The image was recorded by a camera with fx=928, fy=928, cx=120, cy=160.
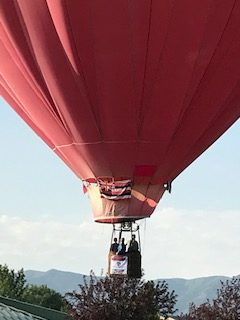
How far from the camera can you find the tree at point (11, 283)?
222ft

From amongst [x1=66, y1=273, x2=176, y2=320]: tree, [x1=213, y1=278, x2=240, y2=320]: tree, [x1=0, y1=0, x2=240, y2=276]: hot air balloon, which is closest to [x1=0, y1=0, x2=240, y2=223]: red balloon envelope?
[x1=0, y1=0, x2=240, y2=276]: hot air balloon

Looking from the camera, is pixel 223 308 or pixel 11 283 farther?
pixel 11 283

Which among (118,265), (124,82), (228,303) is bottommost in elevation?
(118,265)

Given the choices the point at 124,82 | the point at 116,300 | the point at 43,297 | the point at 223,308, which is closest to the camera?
the point at 124,82

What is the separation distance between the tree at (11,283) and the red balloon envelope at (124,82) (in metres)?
53.7

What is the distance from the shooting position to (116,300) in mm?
32344

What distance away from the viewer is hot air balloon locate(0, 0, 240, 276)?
513 inches

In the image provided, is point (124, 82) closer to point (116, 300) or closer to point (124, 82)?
point (124, 82)

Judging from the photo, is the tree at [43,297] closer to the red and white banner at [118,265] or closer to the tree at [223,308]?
the tree at [223,308]

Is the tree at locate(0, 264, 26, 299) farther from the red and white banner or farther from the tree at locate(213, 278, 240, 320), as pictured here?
the red and white banner

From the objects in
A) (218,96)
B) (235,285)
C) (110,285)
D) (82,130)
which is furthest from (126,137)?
(235,285)

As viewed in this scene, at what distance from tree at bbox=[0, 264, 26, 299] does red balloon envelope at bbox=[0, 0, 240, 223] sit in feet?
176

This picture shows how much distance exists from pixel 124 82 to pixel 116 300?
65.2ft

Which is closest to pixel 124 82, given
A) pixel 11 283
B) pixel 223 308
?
pixel 223 308
